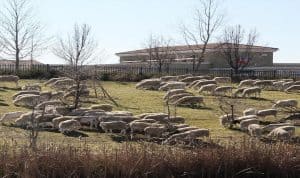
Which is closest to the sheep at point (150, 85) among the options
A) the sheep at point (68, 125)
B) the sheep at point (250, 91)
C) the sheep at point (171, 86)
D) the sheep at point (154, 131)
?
the sheep at point (171, 86)

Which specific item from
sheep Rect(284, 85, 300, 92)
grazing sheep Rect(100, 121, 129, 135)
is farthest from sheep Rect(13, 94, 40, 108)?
sheep Rect(284, 85, 300, 92)

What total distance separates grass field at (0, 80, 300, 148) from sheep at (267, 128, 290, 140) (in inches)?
46.3

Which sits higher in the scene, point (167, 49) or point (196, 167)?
point (167, 49)

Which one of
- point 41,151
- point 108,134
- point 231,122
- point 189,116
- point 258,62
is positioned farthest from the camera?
point 258,62

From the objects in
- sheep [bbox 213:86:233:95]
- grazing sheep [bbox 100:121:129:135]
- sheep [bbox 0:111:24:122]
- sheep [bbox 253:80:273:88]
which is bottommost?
grazing sheep [bbox 100:121:129:135]

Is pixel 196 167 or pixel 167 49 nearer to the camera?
pixel 196 167

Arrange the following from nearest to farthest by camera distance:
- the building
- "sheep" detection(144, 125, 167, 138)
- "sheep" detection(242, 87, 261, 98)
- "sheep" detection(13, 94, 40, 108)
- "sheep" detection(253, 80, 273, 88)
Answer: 1. "sheep" detection(144, 125, 167, 138)
2. "sheep" detection(13, 94, 40, 108)
3. "sheep" detection(242, 87, 261, 98)
4. "sheep" detection(253, 80, 273, 88)
5. the building

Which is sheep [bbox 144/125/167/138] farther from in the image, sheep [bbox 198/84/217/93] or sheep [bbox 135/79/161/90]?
sheep [bbox 135/79/161/90]

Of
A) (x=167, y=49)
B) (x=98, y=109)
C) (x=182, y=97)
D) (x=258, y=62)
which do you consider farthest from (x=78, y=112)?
(x=258, y=62)

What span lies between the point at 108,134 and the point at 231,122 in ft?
17.0

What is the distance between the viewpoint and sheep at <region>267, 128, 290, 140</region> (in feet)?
64.2

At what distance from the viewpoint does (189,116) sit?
84.1 feet

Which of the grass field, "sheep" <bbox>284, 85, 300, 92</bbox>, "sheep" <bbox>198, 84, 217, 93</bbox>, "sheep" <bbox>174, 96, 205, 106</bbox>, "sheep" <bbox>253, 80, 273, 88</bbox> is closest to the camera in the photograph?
the grass field

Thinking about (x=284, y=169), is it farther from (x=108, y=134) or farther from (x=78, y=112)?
(x=78, y=112)
